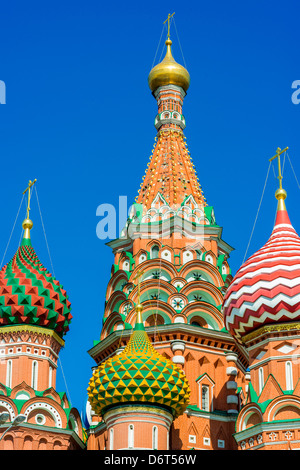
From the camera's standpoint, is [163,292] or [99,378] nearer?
[99,378]

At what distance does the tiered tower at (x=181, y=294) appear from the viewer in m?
35.6

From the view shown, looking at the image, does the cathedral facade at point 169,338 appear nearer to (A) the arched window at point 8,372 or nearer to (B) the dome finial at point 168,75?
(A) the arched window at point 8,372

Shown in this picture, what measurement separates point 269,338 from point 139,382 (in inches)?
139

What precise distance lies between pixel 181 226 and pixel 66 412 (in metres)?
7.46

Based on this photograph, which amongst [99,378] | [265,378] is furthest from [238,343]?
[99,378]

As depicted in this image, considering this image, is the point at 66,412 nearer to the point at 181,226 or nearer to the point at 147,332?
the point at 147,332

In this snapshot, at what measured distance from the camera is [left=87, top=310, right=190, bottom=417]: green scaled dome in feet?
105

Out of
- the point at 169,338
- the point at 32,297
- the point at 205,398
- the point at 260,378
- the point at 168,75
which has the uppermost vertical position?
the point at 168,75

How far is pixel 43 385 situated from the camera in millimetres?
34375

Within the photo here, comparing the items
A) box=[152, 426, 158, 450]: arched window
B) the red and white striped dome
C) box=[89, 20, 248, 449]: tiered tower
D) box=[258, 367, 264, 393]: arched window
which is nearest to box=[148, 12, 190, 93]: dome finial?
box=[89, 20, 248, 449]: tiered tower

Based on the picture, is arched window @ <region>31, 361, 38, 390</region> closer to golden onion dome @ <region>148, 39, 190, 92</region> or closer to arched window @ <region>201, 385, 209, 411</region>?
arched window @ <region>201, 385, 209, 411</region>

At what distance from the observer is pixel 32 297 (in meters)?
34.6

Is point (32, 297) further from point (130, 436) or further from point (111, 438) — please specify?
point (130, 436)

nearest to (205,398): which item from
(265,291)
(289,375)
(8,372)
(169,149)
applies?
(289,375)
